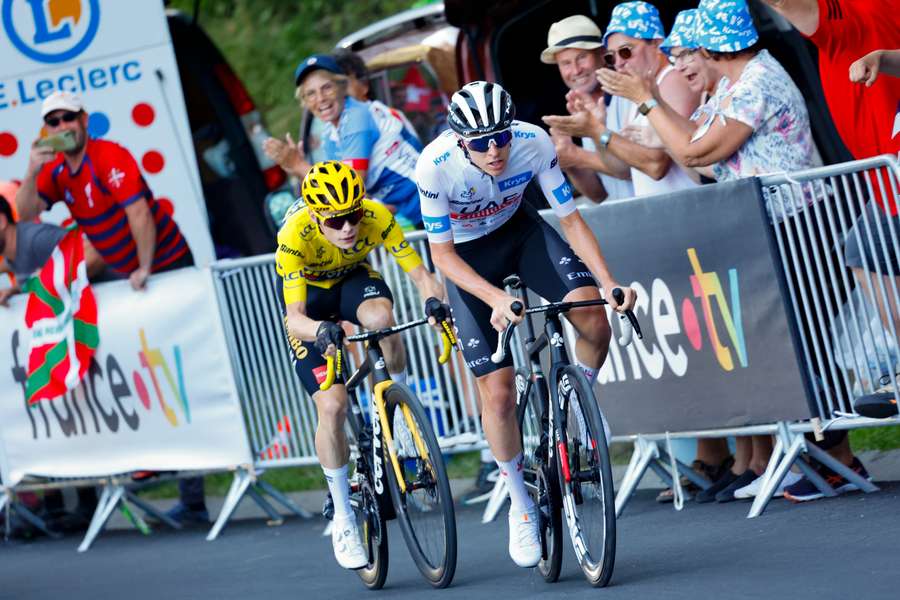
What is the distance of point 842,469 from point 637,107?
211 centimetres

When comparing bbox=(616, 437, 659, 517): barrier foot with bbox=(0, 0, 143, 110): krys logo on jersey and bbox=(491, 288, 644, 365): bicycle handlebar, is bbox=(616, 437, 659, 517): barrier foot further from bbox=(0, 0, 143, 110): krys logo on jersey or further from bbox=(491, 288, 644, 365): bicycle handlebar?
bbox=(0, 0, 143, 110): krys logo on jersey

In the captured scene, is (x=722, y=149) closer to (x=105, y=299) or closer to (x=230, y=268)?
(x=230, y=268)

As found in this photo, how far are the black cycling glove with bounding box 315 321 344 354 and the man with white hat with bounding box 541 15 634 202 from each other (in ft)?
7.34

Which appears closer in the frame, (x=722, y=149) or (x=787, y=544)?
(x=787, y=544)

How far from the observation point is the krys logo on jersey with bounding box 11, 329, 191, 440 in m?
9.95

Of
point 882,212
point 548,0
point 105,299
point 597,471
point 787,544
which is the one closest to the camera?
point 597,471

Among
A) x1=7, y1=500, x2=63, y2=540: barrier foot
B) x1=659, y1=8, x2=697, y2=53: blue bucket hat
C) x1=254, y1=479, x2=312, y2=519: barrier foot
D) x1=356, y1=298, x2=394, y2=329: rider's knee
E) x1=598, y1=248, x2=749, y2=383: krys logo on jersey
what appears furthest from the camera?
x1=7, y1=500, x2=63, y2=540: barrier foot

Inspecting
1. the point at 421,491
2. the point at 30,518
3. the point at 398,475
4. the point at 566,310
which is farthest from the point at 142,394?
the point at 566,310

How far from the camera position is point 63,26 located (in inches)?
458

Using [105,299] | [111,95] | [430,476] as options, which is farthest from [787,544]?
[111,95]

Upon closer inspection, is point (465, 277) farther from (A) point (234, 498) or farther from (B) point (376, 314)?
(A) point (234, 498)

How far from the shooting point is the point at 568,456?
6.29m

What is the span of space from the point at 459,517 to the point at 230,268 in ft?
7.00

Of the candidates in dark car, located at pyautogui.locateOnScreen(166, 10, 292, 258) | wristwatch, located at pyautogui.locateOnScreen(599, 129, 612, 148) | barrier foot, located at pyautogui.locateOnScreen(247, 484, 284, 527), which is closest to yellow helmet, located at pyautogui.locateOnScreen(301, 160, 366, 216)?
wristwatch, located at pyautogui.locateOnScreen(599, 129, 612, 148)
